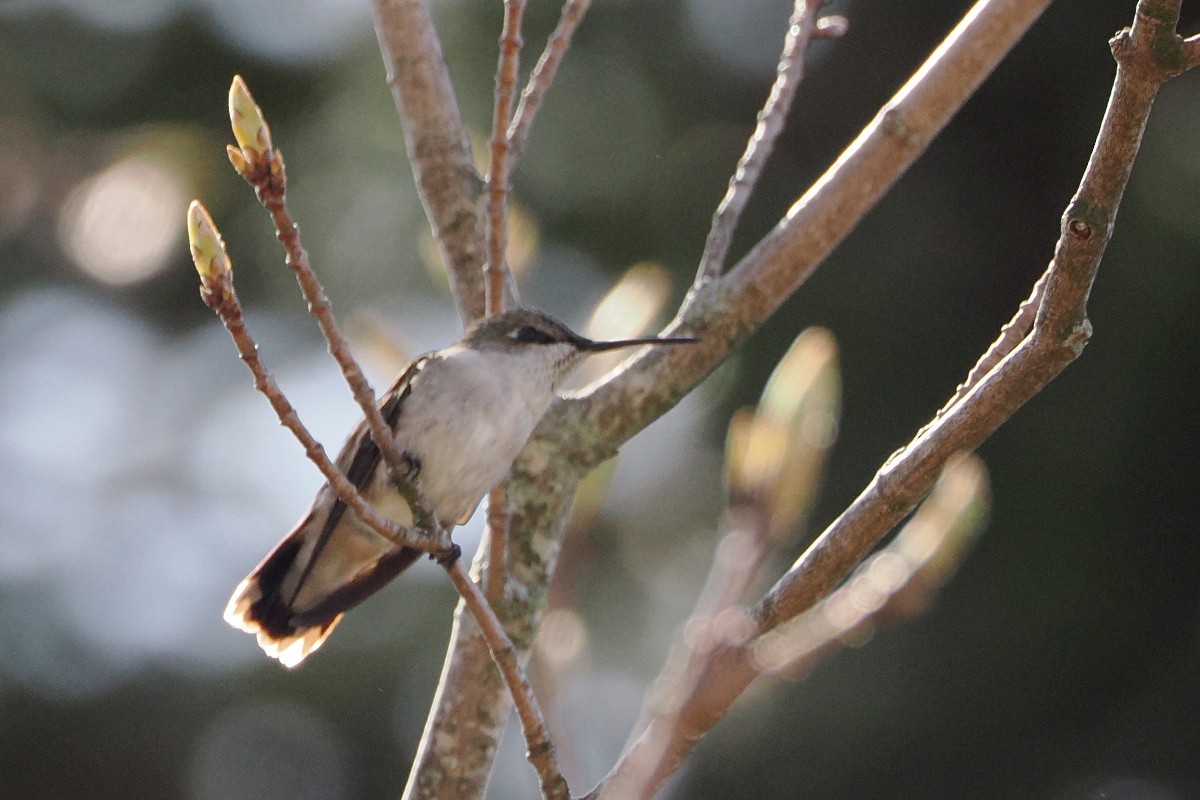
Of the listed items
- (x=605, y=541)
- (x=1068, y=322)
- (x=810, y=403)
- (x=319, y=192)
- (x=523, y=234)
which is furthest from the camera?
(x=319, y=192)

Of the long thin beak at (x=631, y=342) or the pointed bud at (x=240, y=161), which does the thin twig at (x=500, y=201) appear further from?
the pointed bud at (x=240, y=161)

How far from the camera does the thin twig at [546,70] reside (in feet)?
10.0

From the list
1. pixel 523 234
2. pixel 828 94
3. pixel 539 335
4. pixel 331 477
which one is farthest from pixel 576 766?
pixel 828 94

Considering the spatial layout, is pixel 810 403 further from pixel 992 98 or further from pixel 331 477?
pixel 992 98

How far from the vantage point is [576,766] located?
1.91 metres

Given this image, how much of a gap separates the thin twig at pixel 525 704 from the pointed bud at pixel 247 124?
83 cm

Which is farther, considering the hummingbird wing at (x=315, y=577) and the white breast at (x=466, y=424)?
the hummingbird wing at (x=315, y=577)

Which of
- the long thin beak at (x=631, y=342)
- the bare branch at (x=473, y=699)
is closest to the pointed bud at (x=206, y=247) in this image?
the bare branch at (x=473, y=699)

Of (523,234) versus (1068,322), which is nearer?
(1068,322)

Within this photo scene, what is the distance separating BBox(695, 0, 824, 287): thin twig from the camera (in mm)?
3385

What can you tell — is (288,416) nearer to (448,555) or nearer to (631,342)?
(448,555)

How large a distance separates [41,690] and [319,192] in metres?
2.62

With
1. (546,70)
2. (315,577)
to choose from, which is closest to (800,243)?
(546,70)

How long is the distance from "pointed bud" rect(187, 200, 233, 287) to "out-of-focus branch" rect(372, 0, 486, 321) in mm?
1584
